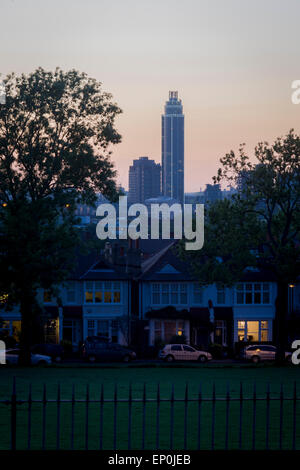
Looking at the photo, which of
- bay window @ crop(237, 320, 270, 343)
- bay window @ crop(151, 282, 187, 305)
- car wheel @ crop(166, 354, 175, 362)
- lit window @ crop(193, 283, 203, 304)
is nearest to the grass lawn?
car wheel @ crop(166, 354, 175, 362)

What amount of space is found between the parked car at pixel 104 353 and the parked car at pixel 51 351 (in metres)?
2.29

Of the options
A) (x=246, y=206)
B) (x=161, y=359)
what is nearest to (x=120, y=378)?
(x=246, y=206)

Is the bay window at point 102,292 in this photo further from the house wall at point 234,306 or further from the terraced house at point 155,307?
the house wall at point 234,306

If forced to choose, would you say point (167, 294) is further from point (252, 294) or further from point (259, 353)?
point (259, 353)

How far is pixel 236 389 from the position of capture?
29.1 m

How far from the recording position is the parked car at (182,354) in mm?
56688

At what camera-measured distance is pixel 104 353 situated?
5684 cm

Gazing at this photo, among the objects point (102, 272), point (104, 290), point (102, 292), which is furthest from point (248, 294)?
point (102, 272)

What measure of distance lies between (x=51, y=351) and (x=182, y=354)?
1046cm

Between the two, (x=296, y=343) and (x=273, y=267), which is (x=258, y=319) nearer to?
(x=296, y=343)

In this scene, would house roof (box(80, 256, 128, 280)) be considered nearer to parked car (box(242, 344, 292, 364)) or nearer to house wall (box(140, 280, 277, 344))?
house wall (box(140, 280, 277, 344))

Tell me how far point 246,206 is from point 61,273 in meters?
12.3

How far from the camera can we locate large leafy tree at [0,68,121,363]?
4117cm

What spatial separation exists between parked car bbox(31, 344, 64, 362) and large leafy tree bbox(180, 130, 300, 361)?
1655 centimetres
